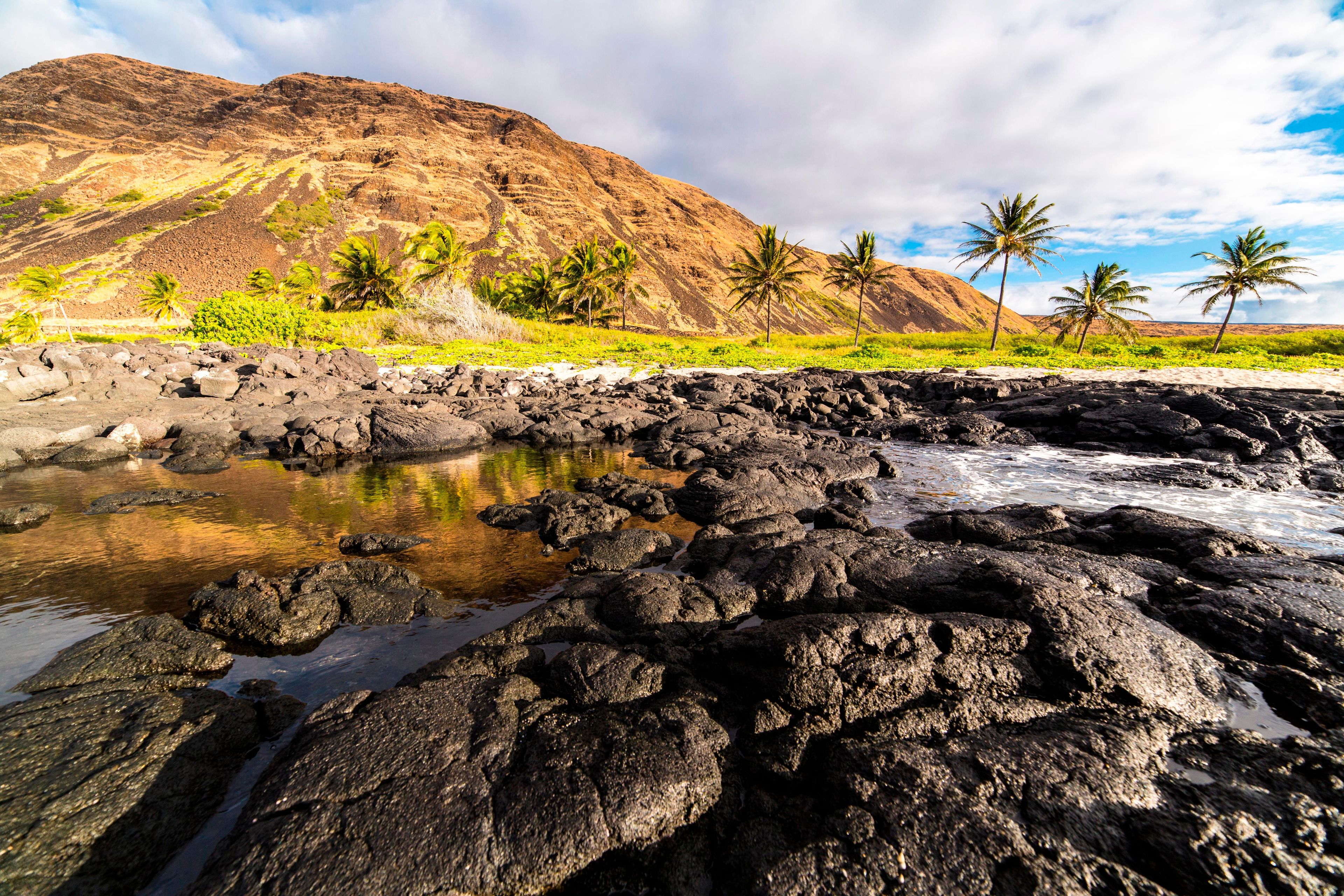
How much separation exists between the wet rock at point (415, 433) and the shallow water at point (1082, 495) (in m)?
10.5

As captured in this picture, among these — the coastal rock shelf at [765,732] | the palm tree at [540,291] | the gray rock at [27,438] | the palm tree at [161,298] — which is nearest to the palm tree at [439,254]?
the palm tree at [540,291]

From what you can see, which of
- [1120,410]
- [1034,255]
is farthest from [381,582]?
[1034,255]

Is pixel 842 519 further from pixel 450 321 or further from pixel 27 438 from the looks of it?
pixel 450 321

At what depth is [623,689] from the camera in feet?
11.9

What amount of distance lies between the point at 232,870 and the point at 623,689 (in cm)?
210

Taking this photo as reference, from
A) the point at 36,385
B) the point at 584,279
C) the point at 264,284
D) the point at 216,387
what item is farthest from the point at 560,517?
the point at 264,284

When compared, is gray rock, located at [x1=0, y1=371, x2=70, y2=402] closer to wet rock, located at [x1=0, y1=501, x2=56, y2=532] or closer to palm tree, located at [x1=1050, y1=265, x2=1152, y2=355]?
wet rock, located at [x1=0, y1=501, x2=56, y2=532]

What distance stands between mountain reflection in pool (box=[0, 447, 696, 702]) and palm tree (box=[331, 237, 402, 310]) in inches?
1554

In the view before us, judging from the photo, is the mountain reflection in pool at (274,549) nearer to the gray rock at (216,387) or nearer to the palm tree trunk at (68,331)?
the gray rock at (216,387)

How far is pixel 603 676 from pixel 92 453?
1449cm

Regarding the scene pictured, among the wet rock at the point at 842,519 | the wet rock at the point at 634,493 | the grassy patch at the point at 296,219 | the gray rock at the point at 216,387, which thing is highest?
the grassy patch at the point at 296,219

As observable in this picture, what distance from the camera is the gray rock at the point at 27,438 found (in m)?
10.9

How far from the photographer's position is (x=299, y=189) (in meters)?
102

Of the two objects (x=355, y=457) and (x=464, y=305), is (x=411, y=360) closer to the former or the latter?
(x=464, y=305)
